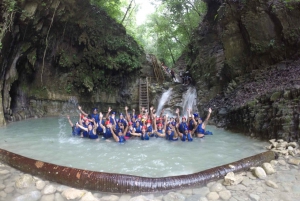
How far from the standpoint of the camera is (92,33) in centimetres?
1653

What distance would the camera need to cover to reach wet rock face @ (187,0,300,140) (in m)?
7.67

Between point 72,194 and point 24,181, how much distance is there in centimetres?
126

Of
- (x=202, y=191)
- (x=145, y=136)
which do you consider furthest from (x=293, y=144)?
(x=145, y=136)

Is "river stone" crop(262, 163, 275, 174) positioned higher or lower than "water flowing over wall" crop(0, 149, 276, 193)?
higher

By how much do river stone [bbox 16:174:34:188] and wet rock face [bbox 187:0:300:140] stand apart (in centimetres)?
733

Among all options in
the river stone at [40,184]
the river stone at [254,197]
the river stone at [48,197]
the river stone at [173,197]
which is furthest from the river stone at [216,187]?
the river stone at [40,184]

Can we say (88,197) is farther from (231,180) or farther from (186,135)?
(186,135)

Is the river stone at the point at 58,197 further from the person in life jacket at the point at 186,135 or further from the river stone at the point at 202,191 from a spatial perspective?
the person in life jacket at the point at 186,135

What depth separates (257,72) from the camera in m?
11.3

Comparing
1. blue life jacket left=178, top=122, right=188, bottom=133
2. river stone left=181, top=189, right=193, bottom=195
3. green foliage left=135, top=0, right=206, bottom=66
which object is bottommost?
river stone left=181, top=189, right=193, bottom=195

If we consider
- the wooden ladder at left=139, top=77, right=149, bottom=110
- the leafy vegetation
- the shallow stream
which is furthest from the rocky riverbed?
the leafy vegetation

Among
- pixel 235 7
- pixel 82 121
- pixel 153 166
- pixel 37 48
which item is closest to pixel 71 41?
pixel 37 48

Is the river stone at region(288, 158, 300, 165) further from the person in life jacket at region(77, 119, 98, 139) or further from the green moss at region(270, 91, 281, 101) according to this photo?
the person in life jacket at region(77, 119, 98, 139)

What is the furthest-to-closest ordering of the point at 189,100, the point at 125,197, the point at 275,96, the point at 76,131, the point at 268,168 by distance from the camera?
1. the point at 189,100
2. the point at 76,131
3. the point at 275,96
4. the point at 268,168
5. the point at 125,197
